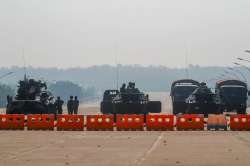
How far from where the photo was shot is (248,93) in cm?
5694

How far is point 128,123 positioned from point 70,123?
Answer: 2749 millimetres

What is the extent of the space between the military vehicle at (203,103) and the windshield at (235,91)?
8.68 m

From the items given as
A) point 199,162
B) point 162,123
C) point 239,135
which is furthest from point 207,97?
point 199,162

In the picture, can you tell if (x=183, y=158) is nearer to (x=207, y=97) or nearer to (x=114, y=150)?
(x=114, y=150)

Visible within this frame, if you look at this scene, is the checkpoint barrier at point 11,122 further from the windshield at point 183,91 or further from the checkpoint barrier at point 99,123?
the windshield at point 183,91

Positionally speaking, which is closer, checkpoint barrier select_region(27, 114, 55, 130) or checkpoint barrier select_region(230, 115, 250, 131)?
checkpoint barrier select_region(230, 115, 250, 131)

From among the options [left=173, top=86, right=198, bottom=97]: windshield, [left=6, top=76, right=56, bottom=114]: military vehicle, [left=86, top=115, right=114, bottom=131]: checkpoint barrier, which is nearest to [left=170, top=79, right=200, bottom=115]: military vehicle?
[left=173, top=86, right=198, bottom=97]: windshield

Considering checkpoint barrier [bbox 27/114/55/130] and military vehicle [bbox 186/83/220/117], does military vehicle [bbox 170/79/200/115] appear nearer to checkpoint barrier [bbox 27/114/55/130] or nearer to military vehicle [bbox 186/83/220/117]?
military vehicle [bbox 186/83/220/117]

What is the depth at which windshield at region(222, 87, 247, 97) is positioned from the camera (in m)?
56.4

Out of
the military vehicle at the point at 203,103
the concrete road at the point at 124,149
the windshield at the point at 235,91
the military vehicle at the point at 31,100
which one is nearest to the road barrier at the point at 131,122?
the concrete road at the point at 124,149

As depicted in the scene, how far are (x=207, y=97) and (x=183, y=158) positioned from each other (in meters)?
29.3

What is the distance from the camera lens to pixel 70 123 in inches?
1288

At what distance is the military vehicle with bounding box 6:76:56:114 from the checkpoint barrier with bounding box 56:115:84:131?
33.8 ft

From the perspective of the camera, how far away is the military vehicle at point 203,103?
46.8 meters
